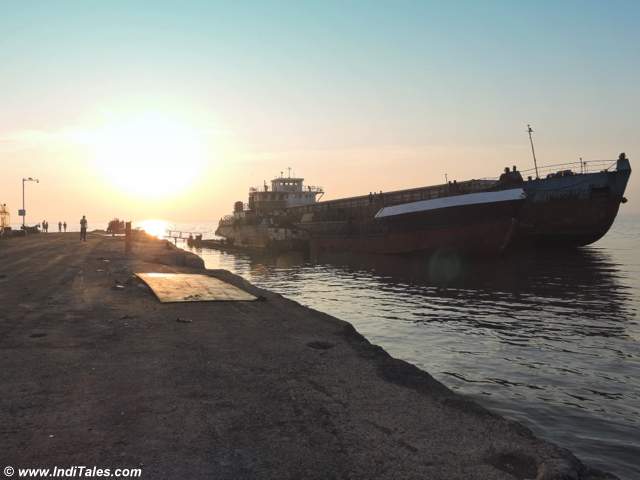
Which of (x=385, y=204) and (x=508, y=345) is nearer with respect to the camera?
(x=508, y=345)

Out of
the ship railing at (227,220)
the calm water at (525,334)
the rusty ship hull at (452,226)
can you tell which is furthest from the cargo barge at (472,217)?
the ship railing at (227,220)

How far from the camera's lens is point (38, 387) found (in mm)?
5777

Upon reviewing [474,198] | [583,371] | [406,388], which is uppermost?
[474,198]

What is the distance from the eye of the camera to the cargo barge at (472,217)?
3356 centimetres

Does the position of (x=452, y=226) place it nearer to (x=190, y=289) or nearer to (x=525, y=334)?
(x=525, y=334)

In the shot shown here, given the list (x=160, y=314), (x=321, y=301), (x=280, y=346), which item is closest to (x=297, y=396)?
(x=280, y=346)

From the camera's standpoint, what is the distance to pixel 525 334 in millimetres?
13508

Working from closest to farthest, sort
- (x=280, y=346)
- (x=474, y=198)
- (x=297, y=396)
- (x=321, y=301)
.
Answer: (x=297, y=396) < (x=280, y=346) < (x=321, y=301) < (x=474, y=198)

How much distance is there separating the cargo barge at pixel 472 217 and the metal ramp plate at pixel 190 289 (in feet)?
→ 75.3

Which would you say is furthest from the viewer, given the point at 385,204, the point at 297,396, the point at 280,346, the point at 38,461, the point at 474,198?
the point at 385,204

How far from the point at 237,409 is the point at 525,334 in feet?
35.4

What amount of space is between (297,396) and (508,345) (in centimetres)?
843

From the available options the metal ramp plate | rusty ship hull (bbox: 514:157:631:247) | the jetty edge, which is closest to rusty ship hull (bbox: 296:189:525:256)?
rusty ship hull (bbox: 514:157:631:247)

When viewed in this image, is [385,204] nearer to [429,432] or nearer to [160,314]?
[160,314]
